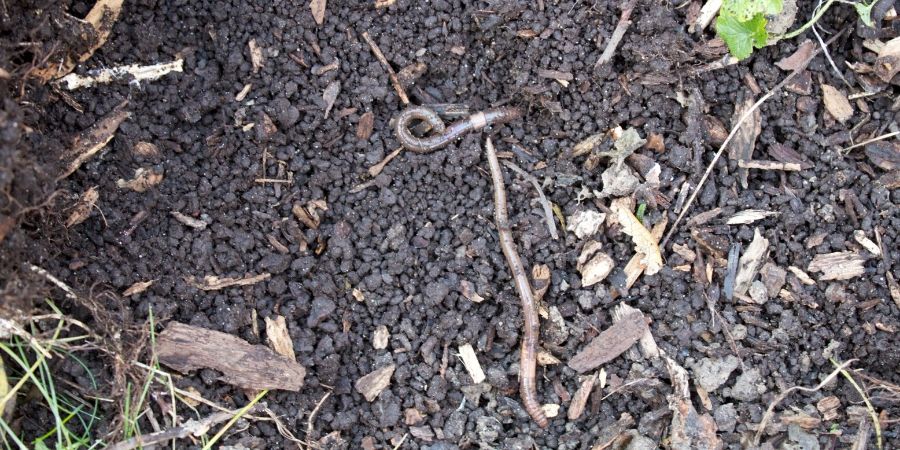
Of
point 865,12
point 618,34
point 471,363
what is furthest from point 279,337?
point 865,12

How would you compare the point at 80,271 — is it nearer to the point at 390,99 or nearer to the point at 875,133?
the point at 390,99

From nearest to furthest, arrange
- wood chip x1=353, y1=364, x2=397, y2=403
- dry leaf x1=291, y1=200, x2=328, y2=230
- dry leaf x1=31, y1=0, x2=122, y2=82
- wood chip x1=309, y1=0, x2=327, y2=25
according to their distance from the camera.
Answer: dry leaf x1=31, y1=0, x2=122, y2=82 → wood chip x1=353, y1=364, x2=397, y2=403 → dry leaf x1=291, y1=200, x2=328, y2=230 → wood chip x1=309, y1=0, x2=327, y2=25

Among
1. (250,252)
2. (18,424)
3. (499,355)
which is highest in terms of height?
(250,252)

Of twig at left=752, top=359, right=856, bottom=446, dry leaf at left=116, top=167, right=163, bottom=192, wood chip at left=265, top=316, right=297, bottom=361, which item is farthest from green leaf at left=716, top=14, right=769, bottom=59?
dry leaf at left=116, top=167, right=163, bottom=192

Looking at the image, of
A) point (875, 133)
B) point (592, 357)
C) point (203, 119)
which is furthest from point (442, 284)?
point (875, 133)

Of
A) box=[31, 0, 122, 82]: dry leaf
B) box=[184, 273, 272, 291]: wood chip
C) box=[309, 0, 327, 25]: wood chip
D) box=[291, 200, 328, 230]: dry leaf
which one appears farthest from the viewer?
box=[309, 0, 327, 25]: wood chip

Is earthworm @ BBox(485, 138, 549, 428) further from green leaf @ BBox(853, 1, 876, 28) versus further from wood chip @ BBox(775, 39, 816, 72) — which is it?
green leaf @ BBox(853, 1, 876, 28)
